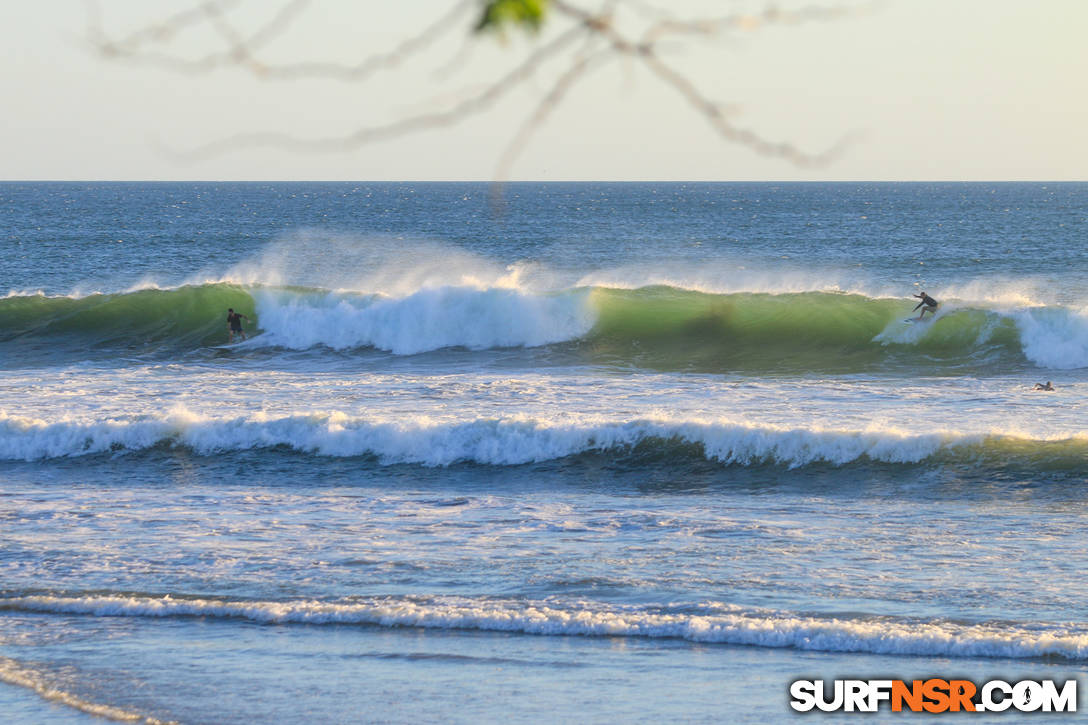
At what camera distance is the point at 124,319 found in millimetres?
29656

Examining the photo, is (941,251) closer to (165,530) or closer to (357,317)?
(357,317)

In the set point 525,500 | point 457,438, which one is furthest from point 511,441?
point 525,500

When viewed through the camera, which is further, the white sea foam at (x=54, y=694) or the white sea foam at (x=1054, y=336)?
the white sea foam at (x=1054, y=336)

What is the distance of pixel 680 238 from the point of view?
2640 inches

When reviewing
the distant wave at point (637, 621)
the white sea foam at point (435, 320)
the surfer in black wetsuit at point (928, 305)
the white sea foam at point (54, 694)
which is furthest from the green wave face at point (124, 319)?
the white sea foam at point (54, 694)

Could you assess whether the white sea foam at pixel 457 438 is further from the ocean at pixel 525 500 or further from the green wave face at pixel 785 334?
the green wave face at pixel 785 334

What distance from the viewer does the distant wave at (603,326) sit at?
76.6ft

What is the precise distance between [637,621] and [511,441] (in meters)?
7.01

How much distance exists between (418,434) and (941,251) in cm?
4603

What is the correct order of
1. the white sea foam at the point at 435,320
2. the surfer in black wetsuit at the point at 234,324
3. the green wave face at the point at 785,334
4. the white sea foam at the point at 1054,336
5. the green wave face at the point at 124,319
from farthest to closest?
the green wave face at the point at 124,319
the surfer in black wetsuit at the point at 234,324
the white sea foam at the point at 435,320
the green wave face at the point at 785,334
the white sea foam at the point at 1054,336

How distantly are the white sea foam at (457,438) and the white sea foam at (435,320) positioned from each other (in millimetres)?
9222

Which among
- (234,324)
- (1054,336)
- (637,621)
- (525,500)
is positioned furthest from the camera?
(234,324)

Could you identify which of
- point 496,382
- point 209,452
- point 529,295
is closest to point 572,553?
point 209,452

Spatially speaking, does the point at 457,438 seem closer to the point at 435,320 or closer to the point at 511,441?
the point at 511,441
